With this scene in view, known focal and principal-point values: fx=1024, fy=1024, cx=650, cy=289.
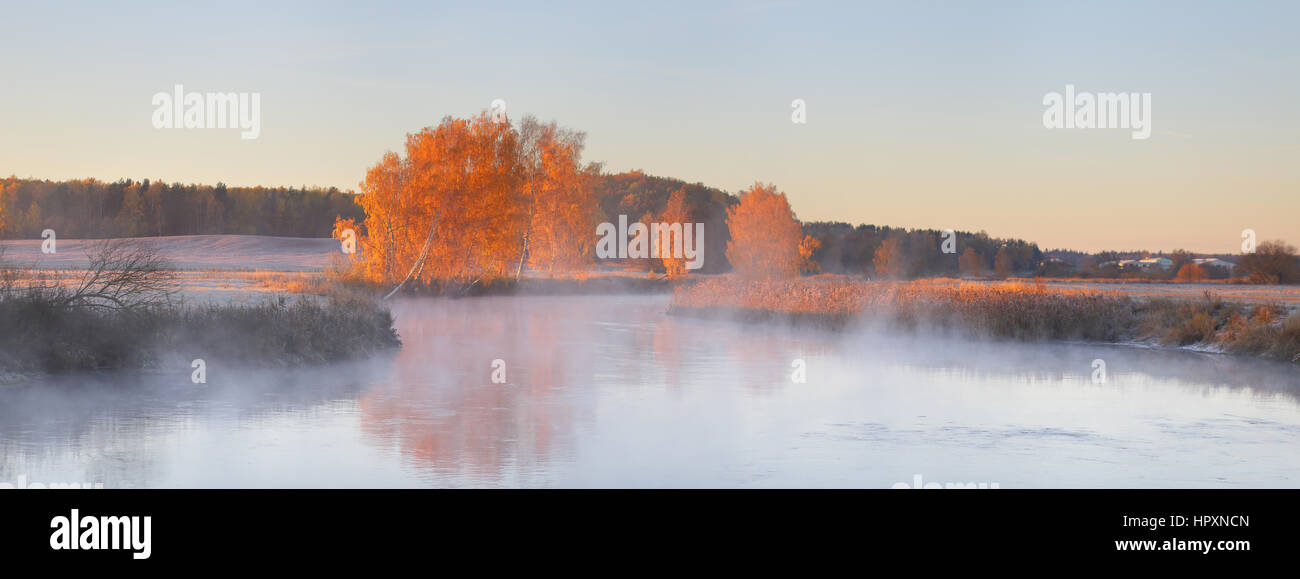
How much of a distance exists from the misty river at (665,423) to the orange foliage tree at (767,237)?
137ft

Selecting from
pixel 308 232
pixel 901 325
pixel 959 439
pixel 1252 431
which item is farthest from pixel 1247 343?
pixel 308 232

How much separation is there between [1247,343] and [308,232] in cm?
8964

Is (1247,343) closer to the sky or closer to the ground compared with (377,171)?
closer to the ground

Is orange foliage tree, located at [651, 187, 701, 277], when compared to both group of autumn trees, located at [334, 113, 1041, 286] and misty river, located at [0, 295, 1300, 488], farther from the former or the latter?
misty river, located at [0, 295, 1300, 488]

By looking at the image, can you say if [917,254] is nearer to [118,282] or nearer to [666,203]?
[666,203]

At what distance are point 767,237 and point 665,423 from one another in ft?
172

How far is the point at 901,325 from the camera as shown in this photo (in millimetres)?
29516

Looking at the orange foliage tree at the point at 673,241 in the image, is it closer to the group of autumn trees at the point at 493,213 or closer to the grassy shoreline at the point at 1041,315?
the group of autumn trees at the point at 493,213

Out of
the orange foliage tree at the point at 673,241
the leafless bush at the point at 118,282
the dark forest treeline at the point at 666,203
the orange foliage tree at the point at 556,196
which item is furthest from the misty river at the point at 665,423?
the dark forest treeline at the point at 666,203

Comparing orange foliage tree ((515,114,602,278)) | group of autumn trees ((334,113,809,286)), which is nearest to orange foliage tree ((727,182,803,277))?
group of autumn trees ((334,113,809,286))

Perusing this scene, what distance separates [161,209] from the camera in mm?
92500

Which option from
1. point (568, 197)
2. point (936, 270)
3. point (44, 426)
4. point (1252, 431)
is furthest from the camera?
point (936, 270)

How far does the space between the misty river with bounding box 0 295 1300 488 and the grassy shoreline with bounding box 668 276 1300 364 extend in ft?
6.89
